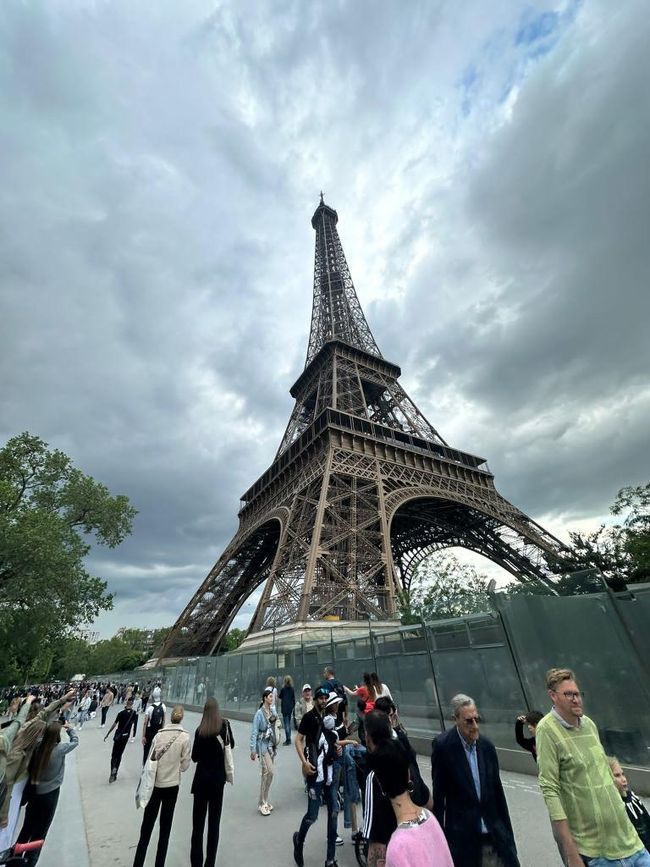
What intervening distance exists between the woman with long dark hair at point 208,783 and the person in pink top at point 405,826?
277 cm

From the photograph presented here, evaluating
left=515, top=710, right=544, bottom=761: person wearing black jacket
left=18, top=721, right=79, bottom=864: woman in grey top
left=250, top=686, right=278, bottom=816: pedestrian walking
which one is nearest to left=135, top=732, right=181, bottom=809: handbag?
left=18, top=721, right=79, bottom=864: woman in grey top

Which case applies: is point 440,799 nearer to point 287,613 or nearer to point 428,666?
point 428,666

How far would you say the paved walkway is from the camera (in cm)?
446

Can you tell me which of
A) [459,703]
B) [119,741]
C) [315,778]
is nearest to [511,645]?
[315,778]

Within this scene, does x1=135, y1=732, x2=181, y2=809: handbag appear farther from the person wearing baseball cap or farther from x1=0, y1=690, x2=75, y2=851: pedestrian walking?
the person wearing baseball cap

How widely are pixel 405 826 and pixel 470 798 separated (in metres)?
1.21

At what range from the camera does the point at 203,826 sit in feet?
13.2

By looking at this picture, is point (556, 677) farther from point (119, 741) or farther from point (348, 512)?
point (348, 512)

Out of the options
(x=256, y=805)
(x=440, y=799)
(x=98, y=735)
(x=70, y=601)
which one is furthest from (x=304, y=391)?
(x=440, y=799)

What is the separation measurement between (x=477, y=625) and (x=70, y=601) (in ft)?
57.8

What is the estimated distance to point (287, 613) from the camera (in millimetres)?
21594

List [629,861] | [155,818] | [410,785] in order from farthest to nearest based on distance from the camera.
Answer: [155,818] < [629,861] < [410,785]

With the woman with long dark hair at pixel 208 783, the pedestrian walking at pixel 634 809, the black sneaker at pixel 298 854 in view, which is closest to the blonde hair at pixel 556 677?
the pedestrian walking at pixel 634 809

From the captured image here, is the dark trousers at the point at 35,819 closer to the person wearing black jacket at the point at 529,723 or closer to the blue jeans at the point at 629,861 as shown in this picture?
the person wearing black jacket at the point at 529,723
